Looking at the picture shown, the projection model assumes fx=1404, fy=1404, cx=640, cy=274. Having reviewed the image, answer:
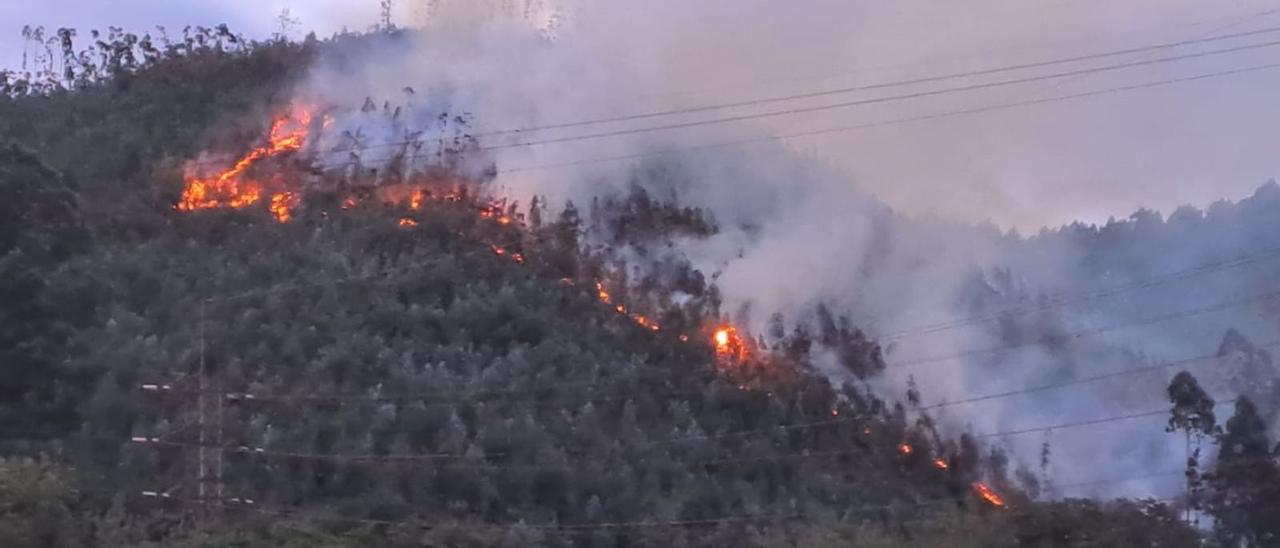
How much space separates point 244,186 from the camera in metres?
83.6

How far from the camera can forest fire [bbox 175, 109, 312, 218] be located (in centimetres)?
8025

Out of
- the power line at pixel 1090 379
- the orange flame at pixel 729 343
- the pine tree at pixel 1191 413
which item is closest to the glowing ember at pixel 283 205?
the orange flame at pixel 729 343

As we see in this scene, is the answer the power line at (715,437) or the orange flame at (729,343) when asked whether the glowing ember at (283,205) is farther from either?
the power line at (715,437)

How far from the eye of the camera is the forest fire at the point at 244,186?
263 ft

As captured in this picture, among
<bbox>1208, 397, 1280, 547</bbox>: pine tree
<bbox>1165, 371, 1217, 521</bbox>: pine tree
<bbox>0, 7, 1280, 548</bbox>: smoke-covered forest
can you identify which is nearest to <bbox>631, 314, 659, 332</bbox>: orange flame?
<bbox>0, 7, 1280, 548</bbox>: smoke-covered forest

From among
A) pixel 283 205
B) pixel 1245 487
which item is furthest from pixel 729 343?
pixel 1245 487

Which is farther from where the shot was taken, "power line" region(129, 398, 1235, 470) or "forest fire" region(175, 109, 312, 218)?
"forest fire" region(175, 109, 312, 218)

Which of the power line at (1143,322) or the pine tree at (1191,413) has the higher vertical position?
the power line at (1143,322)

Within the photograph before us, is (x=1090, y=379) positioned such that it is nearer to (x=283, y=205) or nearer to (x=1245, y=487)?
(x=1245, y=487)

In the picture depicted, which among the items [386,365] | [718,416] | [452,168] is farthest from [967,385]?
[386,365]

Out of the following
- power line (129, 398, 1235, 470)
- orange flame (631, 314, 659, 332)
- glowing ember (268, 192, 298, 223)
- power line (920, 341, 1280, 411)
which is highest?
glowing ember (268, 192, 298, 223)

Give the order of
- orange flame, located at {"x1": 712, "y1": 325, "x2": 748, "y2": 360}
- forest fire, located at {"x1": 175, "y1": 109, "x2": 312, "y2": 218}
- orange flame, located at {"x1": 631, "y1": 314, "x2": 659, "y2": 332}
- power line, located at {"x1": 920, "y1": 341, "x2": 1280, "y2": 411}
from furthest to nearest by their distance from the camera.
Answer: power line, located at {"x1": 920, "y1": 341, "x2": 1280, "y2": 411}
forest fire, located at {"x1": 175, "y1": 109, "x2": 312, "y2": 218}
orange flame, located at {"x1": 712, "y1": 325, "x2": 748, "y2": 360}
orange flame, located at {"x1": 631, "y1": 314, "x2": 659, "y2": 332}

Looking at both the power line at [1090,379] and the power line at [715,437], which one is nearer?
the power line at [715,437]

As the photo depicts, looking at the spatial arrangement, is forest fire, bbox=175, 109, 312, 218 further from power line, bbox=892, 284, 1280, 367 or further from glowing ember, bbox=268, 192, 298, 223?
power line, bbox=892, 284, 1280, 367
